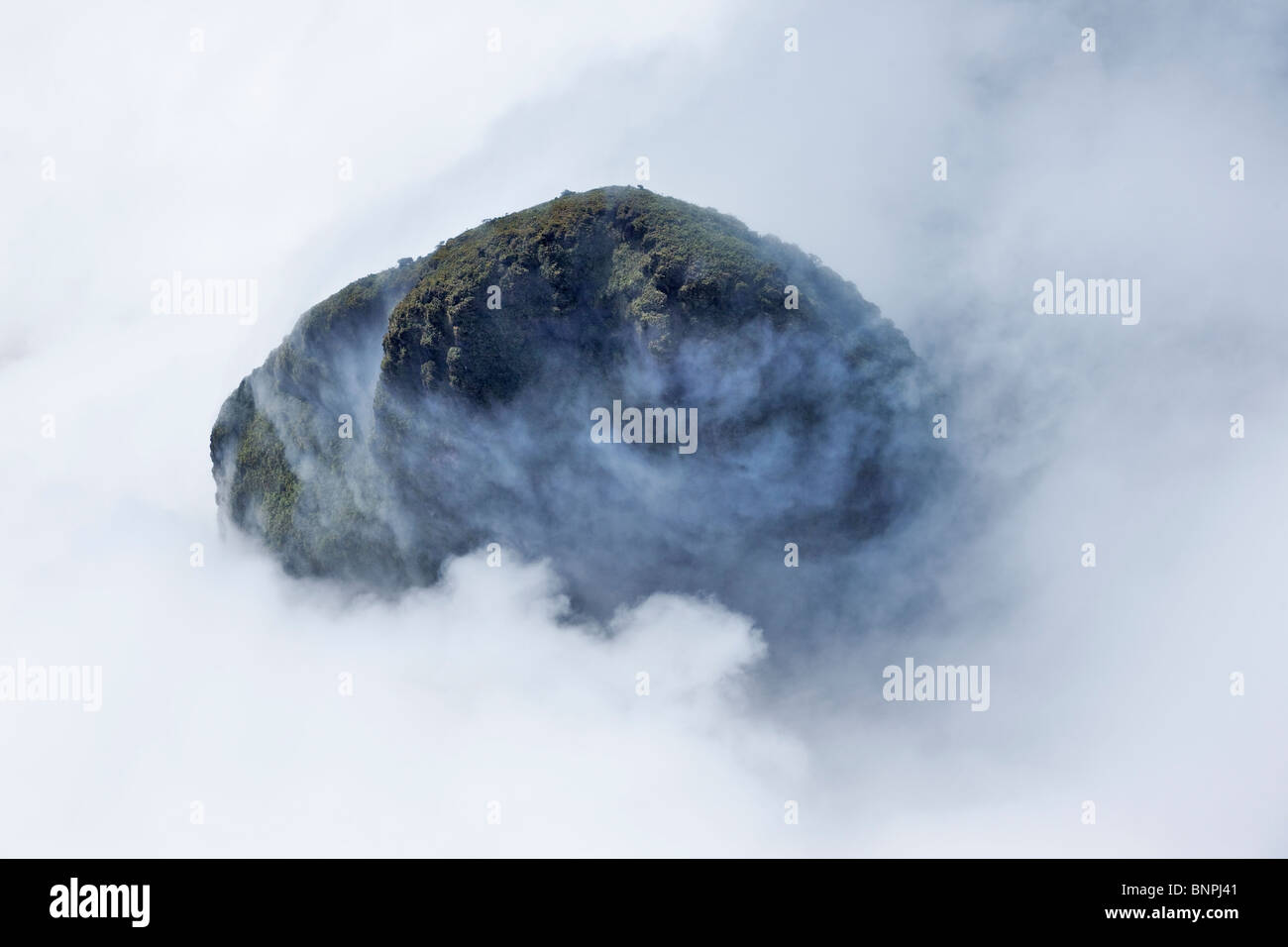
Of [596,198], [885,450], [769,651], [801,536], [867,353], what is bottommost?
[769,651]

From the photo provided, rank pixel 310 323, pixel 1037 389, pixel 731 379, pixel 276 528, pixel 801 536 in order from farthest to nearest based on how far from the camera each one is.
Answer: pixel 1037 389, pixel 276 528, pixel 310 323, pixel 801 536, pixel 731 379

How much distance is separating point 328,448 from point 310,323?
548 centimetres

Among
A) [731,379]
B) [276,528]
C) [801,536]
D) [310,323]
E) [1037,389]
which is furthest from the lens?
[1037,389]

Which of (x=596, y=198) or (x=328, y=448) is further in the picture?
(x=328, y=448)

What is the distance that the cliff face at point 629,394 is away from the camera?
39.8 meters

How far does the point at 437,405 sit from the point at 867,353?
16481 mm

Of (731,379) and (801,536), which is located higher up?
(731,379)

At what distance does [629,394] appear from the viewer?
40969 millimetres

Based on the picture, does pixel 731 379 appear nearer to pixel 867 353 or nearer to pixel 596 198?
pixel 867 353

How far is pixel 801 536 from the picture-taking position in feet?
140

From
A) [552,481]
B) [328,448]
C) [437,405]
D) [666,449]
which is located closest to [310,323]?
[328,448]

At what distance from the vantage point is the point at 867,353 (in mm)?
41531

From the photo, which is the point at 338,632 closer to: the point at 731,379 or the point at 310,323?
the point at 310,323

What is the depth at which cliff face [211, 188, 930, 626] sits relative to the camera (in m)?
39.8
